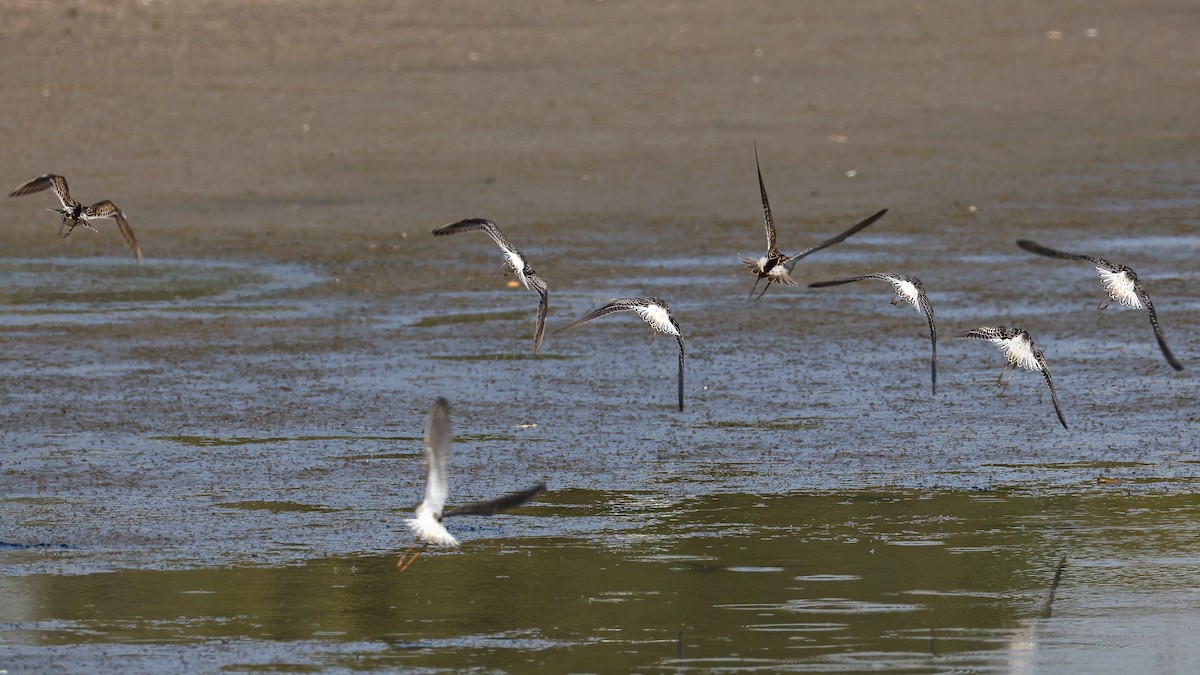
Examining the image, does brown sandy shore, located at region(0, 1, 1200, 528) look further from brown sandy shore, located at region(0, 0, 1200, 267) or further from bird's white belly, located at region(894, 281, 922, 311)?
bird's white belly, located at region(894, 281, 922, 311)

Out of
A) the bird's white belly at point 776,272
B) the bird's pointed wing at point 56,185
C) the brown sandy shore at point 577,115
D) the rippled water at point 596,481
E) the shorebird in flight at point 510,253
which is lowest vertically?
the rippled water at point 596,481

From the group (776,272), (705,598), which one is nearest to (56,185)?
(776,272)

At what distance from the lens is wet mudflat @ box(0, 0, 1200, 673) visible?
702cm

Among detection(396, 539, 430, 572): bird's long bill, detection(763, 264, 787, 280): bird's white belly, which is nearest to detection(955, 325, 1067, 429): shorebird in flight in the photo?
detection(763, 264, 787, 280): bird's white belly

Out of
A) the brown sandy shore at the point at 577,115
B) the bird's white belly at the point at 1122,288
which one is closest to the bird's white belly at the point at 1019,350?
the bird's white belly at the point at 1122,288

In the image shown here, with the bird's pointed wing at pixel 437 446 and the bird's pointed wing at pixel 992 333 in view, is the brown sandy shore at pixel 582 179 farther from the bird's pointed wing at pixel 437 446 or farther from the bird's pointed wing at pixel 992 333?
the bird's pointed wing at pixel 437 446

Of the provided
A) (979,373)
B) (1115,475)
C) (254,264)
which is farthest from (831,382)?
(254,264)

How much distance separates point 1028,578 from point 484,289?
256 inches

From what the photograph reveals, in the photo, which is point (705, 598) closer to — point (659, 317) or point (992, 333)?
point (659, 317)

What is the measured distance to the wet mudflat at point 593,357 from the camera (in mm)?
7023

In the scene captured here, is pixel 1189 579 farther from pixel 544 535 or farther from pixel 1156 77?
pixel 1156 77

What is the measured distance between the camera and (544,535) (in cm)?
793

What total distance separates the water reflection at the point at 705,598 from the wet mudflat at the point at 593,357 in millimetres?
24

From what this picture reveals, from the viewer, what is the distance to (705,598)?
713cm
